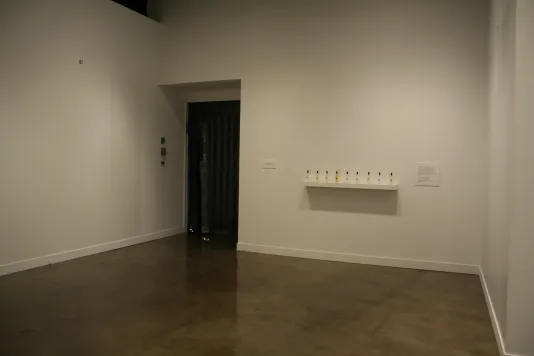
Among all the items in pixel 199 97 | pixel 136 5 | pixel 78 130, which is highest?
→ pixel 136 5

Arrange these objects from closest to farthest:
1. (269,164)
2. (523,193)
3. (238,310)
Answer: (523,193) → (238,310) → (269,164)

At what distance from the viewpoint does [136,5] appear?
6.91m

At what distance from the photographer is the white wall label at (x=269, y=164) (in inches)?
239

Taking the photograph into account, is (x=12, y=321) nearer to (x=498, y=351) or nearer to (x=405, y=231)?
(x=498, y=351)

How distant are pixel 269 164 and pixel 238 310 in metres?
2.65

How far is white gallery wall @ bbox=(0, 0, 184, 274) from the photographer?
4809mm

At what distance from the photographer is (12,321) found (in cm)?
339

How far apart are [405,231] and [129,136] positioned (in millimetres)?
3791

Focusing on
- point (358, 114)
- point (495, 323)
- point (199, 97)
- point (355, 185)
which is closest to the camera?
point (495, 323)

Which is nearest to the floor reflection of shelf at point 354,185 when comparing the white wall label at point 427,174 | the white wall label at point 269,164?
the white wall label at point 427,174

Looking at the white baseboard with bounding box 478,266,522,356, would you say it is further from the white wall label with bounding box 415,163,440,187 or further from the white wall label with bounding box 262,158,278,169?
the white wall label with bounding box 262,158,278,169

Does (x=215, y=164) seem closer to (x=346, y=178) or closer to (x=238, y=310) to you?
(x=346, y=178)

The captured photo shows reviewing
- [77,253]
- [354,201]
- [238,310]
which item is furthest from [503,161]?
[77,253]

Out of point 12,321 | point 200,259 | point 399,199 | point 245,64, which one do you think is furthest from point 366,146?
point 12,321
